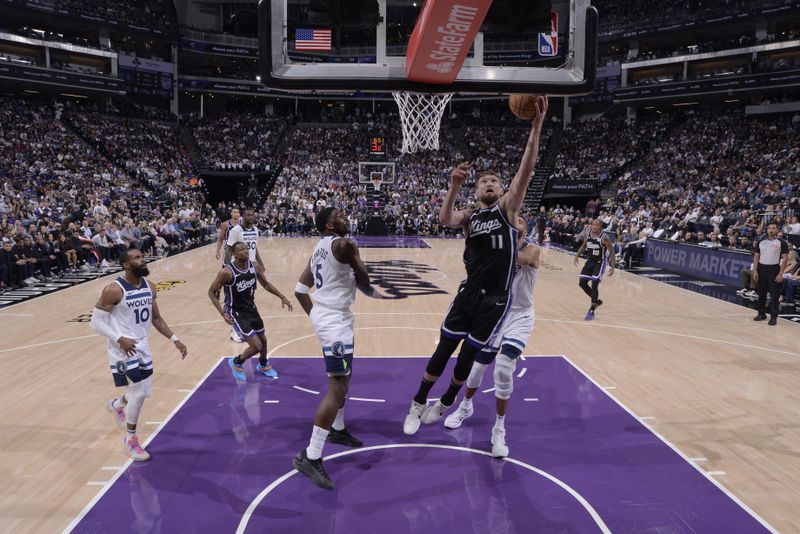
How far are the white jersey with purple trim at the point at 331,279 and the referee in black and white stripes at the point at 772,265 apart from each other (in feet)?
26.1

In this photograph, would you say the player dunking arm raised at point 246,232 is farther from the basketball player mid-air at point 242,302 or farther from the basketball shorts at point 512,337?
the basketball shorts at point 512,337

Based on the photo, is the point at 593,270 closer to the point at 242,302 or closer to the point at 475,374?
the point at 475,374

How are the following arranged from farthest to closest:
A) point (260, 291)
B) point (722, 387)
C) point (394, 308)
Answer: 1. point (260, 291)
2. point (394, 308)
3. point (722, 387)

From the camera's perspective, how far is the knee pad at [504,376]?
178 inches

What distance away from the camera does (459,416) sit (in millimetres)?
5141

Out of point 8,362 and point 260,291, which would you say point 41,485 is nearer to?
point 8,362

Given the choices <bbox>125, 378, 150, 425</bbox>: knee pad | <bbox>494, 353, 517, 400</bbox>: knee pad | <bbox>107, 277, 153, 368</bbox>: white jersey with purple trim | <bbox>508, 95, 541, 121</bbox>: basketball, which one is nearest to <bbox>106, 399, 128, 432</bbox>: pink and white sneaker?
<bbox>125, 378, 150, 425</bbox>: knee pad

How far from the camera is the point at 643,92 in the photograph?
3378 cm

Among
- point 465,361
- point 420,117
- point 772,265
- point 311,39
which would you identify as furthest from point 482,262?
point 772,265

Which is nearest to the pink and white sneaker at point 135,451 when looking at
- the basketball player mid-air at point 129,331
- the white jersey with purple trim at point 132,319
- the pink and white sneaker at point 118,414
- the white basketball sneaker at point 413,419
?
the basketball player mid-air at point 129,331

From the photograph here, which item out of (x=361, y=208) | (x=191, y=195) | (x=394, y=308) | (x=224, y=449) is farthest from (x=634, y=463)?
(x=191, y=195)

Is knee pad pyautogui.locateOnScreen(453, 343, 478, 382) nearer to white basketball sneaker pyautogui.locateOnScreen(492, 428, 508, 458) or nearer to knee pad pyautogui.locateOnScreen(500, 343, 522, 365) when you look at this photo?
knee pad pyautogui.locateOnScreen(500, 343, 522, 365)

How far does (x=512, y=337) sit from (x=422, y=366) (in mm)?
2518

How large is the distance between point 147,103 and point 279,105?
935cm
